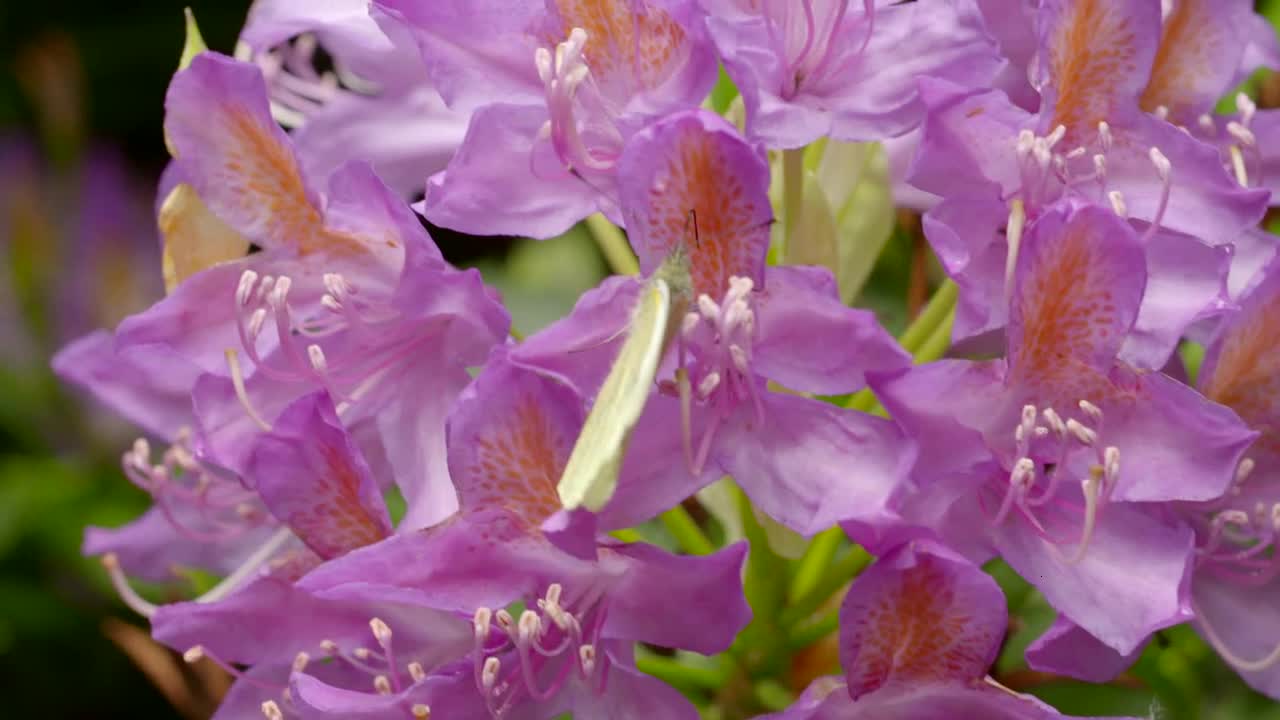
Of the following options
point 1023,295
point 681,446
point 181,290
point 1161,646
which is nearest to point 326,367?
point 181,290

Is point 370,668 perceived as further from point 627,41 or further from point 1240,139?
point 1240,139

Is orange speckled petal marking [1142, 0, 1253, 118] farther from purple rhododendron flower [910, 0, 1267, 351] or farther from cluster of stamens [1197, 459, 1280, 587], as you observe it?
cluster of stamens [1197, 459, 1280, 587]

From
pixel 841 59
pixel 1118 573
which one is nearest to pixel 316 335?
pixel 841 59

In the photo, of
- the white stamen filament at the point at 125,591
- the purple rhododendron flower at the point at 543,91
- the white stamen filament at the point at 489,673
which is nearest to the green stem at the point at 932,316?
the purple rhododendron flower at the point at 543,91

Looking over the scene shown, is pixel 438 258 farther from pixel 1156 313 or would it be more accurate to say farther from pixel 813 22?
pixel 1156 313

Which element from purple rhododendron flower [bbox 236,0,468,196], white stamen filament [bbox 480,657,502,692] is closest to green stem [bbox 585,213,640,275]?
purple rhododendron flower [bbox 236,0,468,196]
